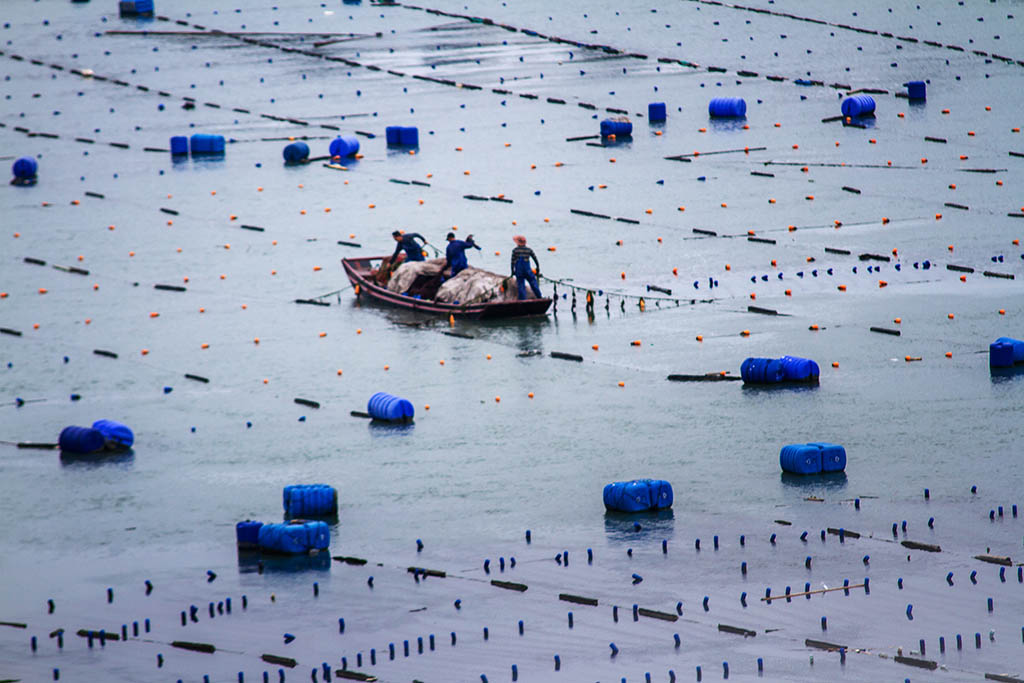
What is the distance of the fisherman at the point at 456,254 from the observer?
44.5m

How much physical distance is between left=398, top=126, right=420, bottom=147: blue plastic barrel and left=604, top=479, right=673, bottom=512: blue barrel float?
37436 mm

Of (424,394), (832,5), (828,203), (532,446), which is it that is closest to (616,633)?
(532,446)

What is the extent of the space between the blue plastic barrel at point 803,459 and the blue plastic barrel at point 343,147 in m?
35.1

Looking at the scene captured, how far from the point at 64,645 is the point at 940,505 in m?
13.2

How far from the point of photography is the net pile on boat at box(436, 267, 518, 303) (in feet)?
144

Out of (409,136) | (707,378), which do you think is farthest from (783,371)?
(409,136)

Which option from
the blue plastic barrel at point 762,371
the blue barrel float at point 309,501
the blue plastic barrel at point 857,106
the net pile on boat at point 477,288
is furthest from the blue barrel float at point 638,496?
the blue plastic barrel at point 857,106

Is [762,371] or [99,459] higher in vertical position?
[762,371]

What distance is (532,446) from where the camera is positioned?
34.9 meters

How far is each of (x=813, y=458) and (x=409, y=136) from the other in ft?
122

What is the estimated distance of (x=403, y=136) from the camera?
66.8 metres

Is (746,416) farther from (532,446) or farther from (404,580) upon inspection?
(404,580)

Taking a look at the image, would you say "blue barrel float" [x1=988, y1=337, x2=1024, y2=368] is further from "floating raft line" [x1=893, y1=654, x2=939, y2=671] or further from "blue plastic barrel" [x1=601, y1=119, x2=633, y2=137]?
"blue plastic barrel" [x1=601, y1=119, x2=633, y2=137]

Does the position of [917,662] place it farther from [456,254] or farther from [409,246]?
[409,246]
